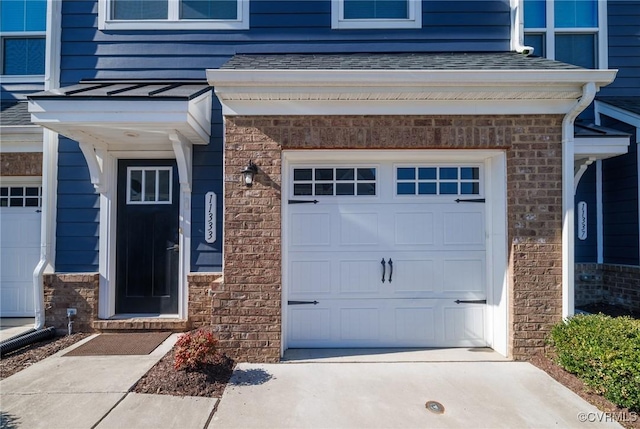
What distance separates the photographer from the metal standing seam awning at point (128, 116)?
3697 millimetres

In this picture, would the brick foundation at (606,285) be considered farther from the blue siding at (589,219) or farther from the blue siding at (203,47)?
the blue siding at (203,47)

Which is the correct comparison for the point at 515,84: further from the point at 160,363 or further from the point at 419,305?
the point at 160,363

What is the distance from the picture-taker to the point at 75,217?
15.5 ft

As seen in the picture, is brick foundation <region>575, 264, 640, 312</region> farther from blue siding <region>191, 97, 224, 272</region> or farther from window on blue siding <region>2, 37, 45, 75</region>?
window on blue siding <region>2, 37, 45, 75</region>

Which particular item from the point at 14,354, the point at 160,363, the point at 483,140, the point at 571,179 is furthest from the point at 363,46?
the point at 14,354

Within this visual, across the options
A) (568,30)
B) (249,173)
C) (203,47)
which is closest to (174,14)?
(203,47)

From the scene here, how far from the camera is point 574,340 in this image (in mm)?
3369

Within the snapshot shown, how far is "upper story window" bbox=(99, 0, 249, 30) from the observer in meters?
4.85

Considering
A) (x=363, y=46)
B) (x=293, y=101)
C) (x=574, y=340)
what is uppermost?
(x=363, y=46)

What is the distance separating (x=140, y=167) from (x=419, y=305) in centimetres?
416

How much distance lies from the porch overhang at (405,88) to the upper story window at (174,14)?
170 centimetres

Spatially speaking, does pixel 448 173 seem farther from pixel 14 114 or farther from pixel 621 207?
pixel 14 114

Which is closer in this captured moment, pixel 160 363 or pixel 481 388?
pixel 481 388

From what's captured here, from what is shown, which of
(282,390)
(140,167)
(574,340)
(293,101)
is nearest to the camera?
(282,390)
